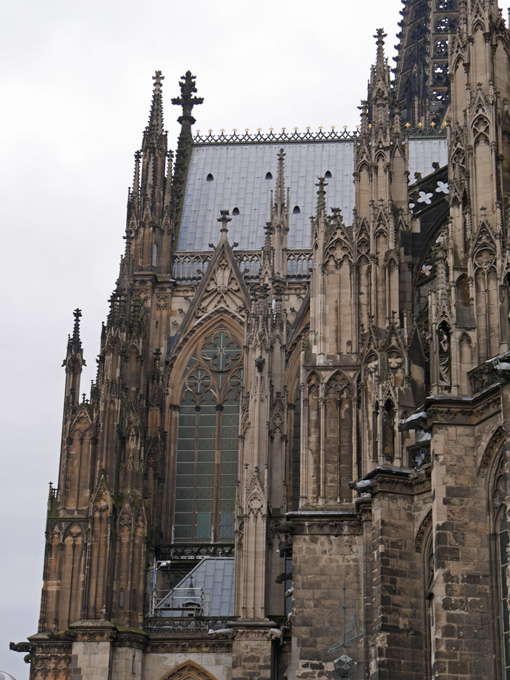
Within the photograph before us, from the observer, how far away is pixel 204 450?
49969 millimetres

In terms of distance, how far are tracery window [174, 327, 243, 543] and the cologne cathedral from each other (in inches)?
2.9

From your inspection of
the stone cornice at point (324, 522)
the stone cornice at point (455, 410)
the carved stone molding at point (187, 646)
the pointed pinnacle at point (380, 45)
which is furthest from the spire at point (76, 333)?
the stone cornice at point (455, 410)

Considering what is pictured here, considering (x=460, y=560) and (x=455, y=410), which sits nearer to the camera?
(x=460, y=560)

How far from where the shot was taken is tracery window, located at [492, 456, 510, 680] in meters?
24.4

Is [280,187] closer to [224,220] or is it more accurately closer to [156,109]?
[224,220]

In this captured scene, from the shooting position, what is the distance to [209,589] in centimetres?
4475

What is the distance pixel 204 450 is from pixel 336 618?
19.6 meters

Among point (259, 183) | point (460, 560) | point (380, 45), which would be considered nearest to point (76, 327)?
point (259, 183)

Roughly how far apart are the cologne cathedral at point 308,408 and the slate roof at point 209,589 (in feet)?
0.32

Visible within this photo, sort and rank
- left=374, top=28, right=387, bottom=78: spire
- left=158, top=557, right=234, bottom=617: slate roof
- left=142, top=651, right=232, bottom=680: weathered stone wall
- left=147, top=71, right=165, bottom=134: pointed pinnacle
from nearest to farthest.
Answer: left=374, top=28, right=387, bottom=78: spire < left=142, top=651, right=232, bottom=680: weathered stone wall < left=158, top=557, right=234, bottom=617: slate roof < left=147, top=71, right=165, bottom=134: pointed pinnacle

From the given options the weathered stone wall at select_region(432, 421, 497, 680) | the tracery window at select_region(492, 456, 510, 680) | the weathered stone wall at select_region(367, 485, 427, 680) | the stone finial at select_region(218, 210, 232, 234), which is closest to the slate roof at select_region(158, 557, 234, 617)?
the stone finial at select_region(218, 210, 232, 234)

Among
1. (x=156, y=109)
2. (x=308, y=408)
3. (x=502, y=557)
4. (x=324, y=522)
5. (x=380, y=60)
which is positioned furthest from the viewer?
(x=156, y=109)

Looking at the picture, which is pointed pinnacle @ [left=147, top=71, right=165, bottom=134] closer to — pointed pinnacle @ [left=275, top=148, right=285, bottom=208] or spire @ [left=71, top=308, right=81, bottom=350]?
pointed pinnacle @ [left=275, top=148, right=285, bottom=208]

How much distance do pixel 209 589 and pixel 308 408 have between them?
13392 mm
